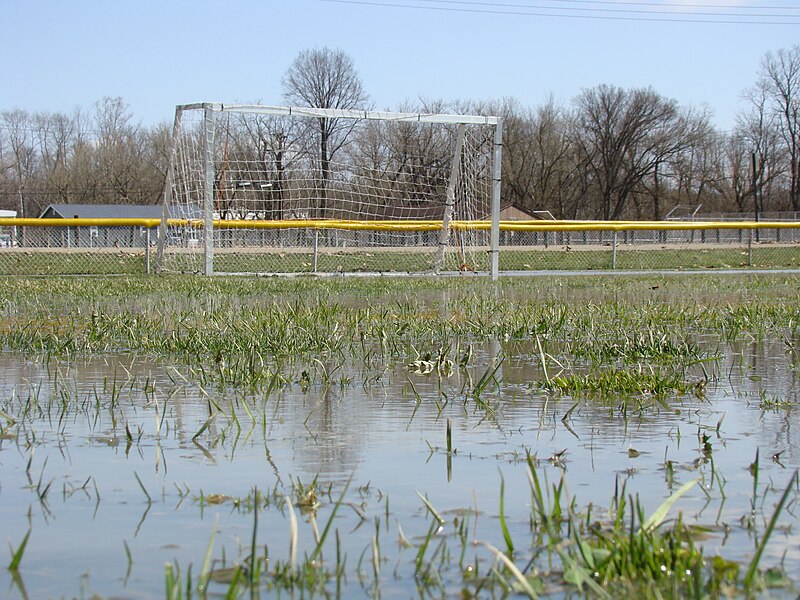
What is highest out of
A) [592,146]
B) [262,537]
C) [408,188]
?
[592,146]

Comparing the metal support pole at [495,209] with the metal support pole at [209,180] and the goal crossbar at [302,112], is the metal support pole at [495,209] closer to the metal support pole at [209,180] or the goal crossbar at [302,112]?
the goal crossbar at [302,112]

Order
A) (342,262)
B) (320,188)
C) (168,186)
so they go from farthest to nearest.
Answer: (342,262) → (320,188) → (168,186)

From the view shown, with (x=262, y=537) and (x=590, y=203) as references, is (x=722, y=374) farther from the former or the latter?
(x=590, y=203)

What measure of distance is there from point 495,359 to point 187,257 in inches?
579

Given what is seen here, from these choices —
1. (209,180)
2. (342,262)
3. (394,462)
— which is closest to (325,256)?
(342,262)

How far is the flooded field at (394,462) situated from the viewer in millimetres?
2209

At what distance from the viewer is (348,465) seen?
3.36 meters

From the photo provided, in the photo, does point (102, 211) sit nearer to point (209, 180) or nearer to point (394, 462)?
point (209, 180)

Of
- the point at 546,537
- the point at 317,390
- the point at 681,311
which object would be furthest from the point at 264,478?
the point at 681,311

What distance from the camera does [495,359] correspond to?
6199 mm

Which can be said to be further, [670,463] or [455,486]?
[670,463]

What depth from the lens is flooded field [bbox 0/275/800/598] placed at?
2209 mm

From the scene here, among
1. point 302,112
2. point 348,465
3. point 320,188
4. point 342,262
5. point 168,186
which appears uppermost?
point 302,112

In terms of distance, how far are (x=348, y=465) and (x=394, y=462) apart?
6.0 inches
